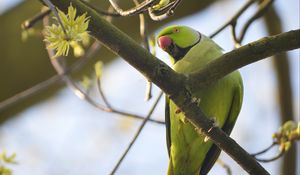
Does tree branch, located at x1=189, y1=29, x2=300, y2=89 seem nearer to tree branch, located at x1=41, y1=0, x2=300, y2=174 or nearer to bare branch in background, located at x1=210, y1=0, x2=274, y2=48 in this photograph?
tree branch, located at x1=41, y1=0, x2=300, y2=174

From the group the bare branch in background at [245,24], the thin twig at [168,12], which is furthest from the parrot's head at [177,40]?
the thin twig at [168,12]

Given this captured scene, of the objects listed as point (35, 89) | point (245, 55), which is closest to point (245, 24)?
point (35, 89)

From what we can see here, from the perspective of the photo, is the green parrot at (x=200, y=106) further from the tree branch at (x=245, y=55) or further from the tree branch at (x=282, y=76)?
the tree branch at (x=245, y=55)

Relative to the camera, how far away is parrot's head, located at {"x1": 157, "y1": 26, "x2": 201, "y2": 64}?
241 cm

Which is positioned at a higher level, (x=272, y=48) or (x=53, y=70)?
(x=53, y=70)

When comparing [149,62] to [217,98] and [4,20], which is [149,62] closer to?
[217,98]

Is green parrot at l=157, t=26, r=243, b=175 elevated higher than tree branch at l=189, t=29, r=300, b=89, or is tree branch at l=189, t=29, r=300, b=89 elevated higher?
green parrot at l=157, t=26, r=243, b=175

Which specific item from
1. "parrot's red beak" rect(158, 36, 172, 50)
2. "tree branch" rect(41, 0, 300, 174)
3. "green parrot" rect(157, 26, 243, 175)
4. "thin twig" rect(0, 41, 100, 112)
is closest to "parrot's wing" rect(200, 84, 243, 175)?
"green parrot" rect(157, 26, 243, 175)

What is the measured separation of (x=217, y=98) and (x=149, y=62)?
85 centimetres

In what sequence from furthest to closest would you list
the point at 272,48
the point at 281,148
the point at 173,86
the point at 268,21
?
the point at 268,21, the point at 281,148, the point at 173,86, the point at 272,48

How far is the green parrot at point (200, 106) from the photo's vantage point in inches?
86.7

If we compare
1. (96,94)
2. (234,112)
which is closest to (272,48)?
(234,112)

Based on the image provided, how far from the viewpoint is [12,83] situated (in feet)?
9.39

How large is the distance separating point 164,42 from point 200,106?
0.37m
